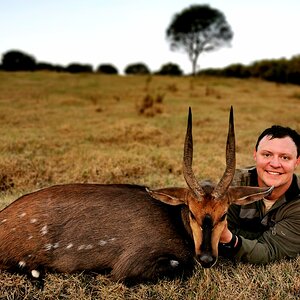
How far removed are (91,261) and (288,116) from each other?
45.0 ft

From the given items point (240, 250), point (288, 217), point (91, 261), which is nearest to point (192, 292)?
point (240, 250)

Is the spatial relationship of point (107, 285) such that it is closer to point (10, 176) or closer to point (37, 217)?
point (37, 217)

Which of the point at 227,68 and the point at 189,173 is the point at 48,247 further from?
the point at 227,68

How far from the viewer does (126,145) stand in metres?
10.6

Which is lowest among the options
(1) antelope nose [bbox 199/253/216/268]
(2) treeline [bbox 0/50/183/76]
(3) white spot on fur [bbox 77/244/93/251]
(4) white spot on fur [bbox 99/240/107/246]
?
(2) treeline [bbox 0/50/183/76]

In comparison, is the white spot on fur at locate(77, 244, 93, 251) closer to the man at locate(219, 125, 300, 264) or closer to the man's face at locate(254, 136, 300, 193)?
the man at locate(219, 125, 300, 264)

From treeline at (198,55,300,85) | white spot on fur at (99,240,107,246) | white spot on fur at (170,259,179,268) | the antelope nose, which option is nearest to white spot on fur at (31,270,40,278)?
white spot on fur at (99,240,107,246)

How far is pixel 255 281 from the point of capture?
14.1 feet

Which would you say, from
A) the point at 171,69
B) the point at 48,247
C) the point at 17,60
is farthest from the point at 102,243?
the point at 171,69

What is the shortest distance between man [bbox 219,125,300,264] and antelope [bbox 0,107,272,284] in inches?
17.7

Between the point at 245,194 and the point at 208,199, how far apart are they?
1.27 feet

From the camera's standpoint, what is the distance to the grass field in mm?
4133

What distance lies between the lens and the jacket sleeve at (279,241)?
4426mm

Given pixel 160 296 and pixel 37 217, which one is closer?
pixel 160 296
